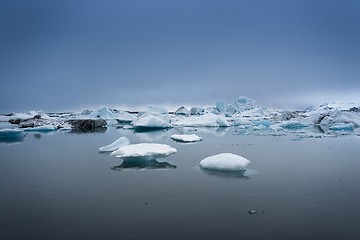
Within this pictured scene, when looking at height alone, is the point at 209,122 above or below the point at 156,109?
below

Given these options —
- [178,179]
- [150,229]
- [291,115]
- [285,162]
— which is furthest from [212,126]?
[150,229]

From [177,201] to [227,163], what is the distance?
233 cm

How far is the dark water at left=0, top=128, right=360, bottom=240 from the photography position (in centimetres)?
366

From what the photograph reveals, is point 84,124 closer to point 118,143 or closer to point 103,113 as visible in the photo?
point 103,113

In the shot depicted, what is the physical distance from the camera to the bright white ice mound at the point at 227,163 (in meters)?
6.79

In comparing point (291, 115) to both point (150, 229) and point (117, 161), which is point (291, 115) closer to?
point (117, 161)

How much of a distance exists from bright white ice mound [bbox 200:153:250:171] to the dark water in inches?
10.7

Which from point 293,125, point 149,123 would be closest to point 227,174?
point 149,123

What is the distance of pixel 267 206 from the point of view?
4.52m

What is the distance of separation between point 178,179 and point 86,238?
3001 millimetres

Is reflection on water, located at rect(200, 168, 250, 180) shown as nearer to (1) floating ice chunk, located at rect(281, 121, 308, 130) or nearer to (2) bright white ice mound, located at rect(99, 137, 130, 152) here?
(2) bright white ice mound, located at rect(99, 137, 130, 152)

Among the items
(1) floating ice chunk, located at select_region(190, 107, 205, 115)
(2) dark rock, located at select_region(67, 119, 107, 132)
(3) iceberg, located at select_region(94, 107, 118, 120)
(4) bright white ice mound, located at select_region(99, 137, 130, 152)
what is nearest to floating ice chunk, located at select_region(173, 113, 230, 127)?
(2) dark rock, located at select_region(67, 119, 107, 132)

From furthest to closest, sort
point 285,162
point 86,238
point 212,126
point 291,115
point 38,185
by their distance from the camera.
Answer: point 291,115 → point 212,126 → point 285,162 → point 38,185 → point 86,238

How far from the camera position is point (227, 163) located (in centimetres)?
686
